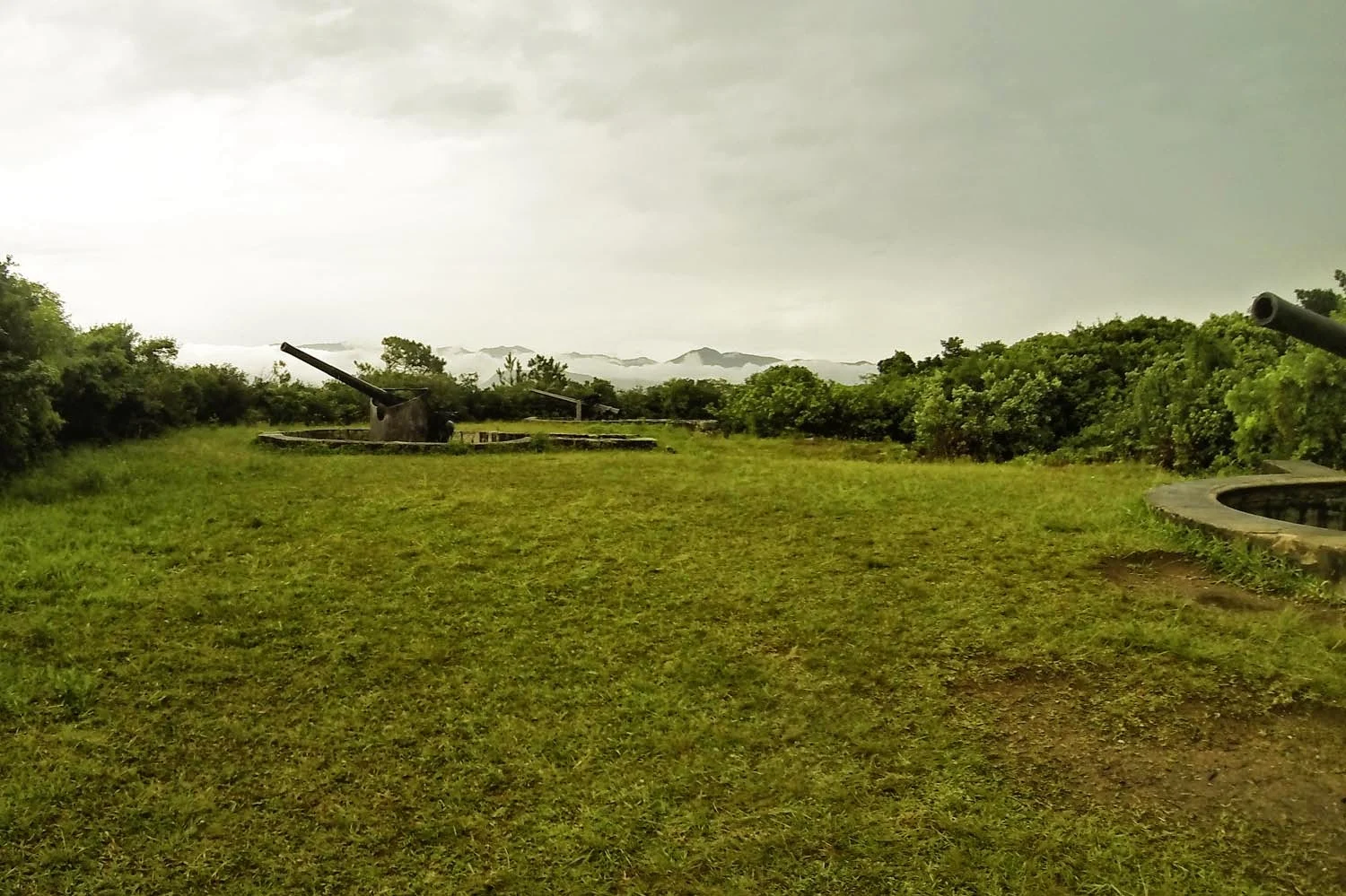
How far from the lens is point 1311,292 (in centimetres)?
1320

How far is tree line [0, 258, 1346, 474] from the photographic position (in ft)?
27.6

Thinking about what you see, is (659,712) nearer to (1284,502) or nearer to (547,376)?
(1284,502)

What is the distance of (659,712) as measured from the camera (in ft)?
10.7

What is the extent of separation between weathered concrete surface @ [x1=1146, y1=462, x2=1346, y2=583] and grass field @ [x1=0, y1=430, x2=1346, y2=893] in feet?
0.66

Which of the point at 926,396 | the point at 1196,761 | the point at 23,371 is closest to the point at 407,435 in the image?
the point at 23,371

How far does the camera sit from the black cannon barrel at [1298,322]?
3684 mm

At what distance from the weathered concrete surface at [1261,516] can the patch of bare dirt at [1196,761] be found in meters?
1.66

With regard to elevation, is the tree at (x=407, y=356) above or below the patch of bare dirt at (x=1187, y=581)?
above

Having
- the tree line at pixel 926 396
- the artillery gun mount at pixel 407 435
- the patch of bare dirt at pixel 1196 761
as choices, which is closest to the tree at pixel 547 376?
the tree line at pixel 926 396

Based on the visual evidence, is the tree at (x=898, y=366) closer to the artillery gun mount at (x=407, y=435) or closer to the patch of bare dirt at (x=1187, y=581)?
the artillery gun mount at (x=407, y=435)

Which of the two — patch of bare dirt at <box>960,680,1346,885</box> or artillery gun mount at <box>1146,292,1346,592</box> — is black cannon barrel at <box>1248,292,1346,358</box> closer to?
artillery gun mount at <box>1146,292,1346,592</box>

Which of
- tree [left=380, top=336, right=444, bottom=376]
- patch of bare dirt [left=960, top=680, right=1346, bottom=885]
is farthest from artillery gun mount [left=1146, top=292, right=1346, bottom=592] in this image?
tree [left=380, top=336, right=444, bottom=376]

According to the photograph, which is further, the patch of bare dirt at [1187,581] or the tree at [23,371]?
the tree at [23,371]

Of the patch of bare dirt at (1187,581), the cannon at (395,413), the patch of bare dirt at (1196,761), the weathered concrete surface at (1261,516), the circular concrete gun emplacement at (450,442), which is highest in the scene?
the cannon at (395,413)
